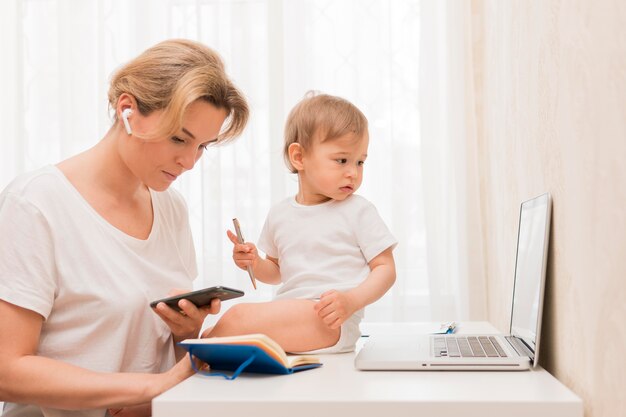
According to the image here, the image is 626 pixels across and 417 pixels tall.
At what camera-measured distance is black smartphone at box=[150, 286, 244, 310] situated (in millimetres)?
1170

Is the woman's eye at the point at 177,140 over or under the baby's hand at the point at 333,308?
over

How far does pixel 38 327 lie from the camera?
1.19 metres

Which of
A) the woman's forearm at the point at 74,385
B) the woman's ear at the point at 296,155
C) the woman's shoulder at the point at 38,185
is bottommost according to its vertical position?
the woman's forearm at the point at 74,385

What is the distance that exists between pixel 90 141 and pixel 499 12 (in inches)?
64.8

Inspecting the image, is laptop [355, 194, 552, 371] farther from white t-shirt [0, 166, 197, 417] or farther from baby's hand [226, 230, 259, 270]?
white t-shirt [0, 166, 197, 417]

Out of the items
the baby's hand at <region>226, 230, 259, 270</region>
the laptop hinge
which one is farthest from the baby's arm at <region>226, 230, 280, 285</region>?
the laptop hinge

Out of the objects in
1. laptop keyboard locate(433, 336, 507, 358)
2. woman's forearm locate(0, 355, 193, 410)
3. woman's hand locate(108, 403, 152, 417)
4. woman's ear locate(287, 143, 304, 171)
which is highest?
woman's ear locate(287, 143, 304, 171)

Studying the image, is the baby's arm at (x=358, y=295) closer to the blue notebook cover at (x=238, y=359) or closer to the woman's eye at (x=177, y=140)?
the blue notebook cover at (x=238, y=359)

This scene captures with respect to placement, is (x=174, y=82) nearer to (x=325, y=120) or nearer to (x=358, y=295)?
(x=325, y=120)

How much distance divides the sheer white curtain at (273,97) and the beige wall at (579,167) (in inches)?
38.5

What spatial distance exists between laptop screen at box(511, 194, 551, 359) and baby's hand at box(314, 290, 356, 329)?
33 centimetres

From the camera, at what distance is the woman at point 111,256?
1153 millimetres

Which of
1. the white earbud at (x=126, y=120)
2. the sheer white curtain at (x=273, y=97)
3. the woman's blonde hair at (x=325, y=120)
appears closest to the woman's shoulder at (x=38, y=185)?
the white earbud at (x=126, y=120)

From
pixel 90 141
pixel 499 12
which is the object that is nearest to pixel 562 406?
pixel 499 12
